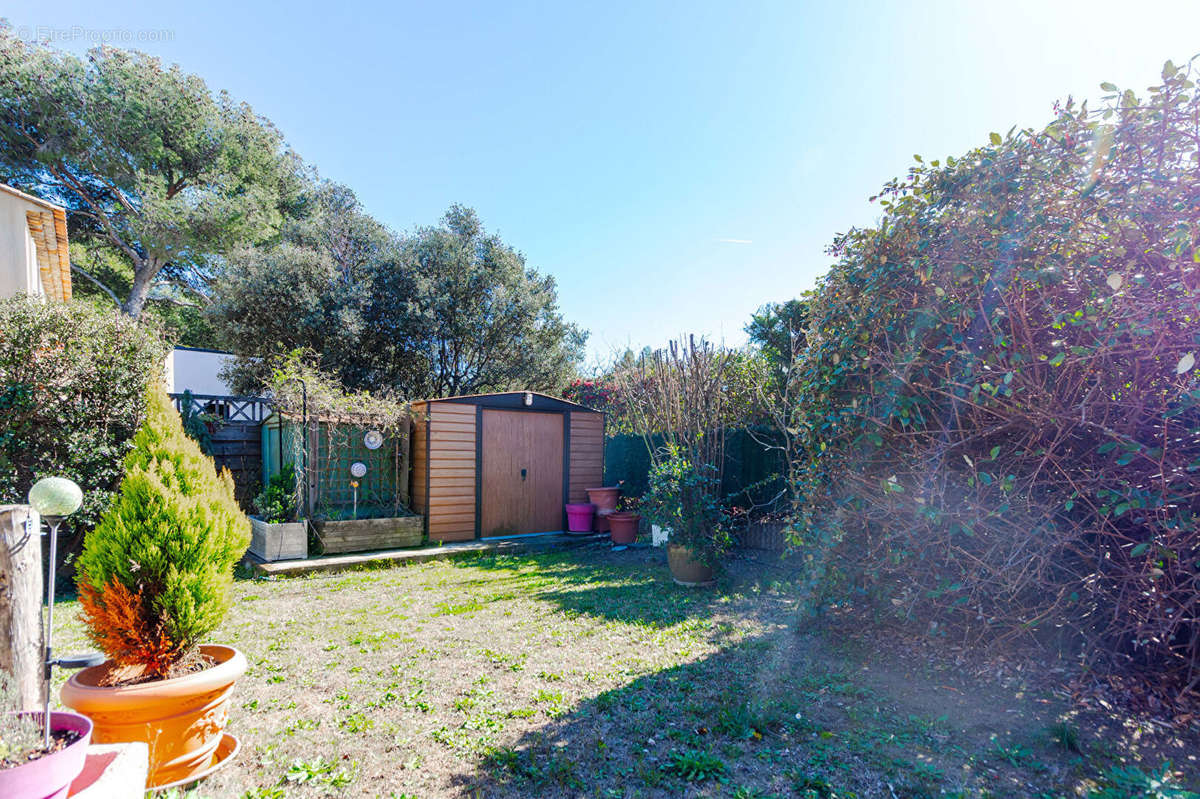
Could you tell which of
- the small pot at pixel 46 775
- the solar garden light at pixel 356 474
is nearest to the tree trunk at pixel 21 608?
the small pot at pixel 46 775

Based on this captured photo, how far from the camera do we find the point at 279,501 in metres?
6.61

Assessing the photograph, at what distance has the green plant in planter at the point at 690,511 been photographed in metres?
5.38

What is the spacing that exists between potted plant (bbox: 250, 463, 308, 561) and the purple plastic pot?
11.8 feet

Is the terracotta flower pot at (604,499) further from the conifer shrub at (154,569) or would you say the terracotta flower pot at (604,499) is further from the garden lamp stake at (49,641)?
the garden lamp stake at (49,641)

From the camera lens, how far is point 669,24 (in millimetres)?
6824

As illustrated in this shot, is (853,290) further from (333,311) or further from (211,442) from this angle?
(333,311)

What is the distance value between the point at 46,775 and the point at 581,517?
23.2ft

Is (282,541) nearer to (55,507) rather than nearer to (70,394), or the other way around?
(70,394)

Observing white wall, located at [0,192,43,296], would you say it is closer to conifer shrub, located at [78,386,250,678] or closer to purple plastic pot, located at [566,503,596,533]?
conifer shrub, located at [78,386,250,678]

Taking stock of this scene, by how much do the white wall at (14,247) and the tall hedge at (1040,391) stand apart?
9.21 meters

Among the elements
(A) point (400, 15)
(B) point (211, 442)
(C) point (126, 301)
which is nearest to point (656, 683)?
(B) point (211, 442)

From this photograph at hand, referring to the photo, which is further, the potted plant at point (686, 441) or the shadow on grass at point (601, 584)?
the potted plant at point (686, 441)

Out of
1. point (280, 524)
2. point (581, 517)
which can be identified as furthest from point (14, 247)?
point (581, 517)

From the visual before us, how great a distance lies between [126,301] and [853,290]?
19.4 m
